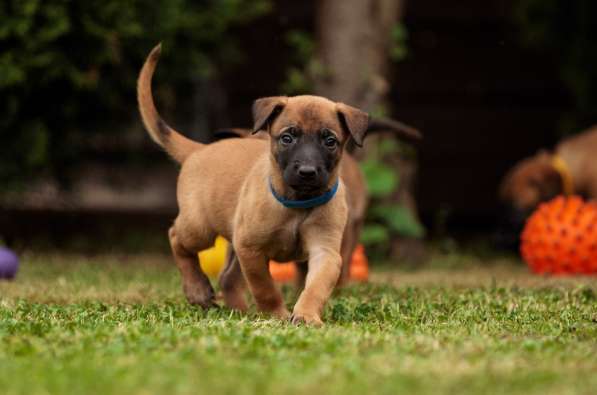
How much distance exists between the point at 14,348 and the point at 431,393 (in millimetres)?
1376

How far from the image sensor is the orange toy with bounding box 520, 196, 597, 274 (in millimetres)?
6969

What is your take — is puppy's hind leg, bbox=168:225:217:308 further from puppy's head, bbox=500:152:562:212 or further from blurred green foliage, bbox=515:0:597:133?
blurred green foliage, bbox=515:0:597:133

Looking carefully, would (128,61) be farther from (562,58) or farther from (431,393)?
(431,393)

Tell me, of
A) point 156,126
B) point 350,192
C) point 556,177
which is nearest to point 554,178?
point 556,177

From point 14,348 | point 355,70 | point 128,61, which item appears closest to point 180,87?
point 128,61

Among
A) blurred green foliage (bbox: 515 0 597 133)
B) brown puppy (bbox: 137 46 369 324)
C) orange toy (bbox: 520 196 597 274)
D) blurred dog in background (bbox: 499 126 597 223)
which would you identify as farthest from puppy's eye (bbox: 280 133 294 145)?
blurred green foliage (bbox: 515 0 597 133)

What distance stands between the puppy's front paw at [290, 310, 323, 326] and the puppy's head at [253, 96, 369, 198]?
0.51 meters

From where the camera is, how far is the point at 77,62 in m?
7.67

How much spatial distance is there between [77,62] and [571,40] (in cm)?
438

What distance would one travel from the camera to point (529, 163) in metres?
8.70

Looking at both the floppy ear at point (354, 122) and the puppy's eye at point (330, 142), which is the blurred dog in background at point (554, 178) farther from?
the puppy's eye at point (330, 142)

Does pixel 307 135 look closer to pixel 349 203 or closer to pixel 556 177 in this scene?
pixel 349 203

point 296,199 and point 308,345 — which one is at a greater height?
point 296,199

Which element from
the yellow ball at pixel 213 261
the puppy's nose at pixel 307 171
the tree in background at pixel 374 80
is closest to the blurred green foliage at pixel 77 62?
the tree in background at pixel 374 80
